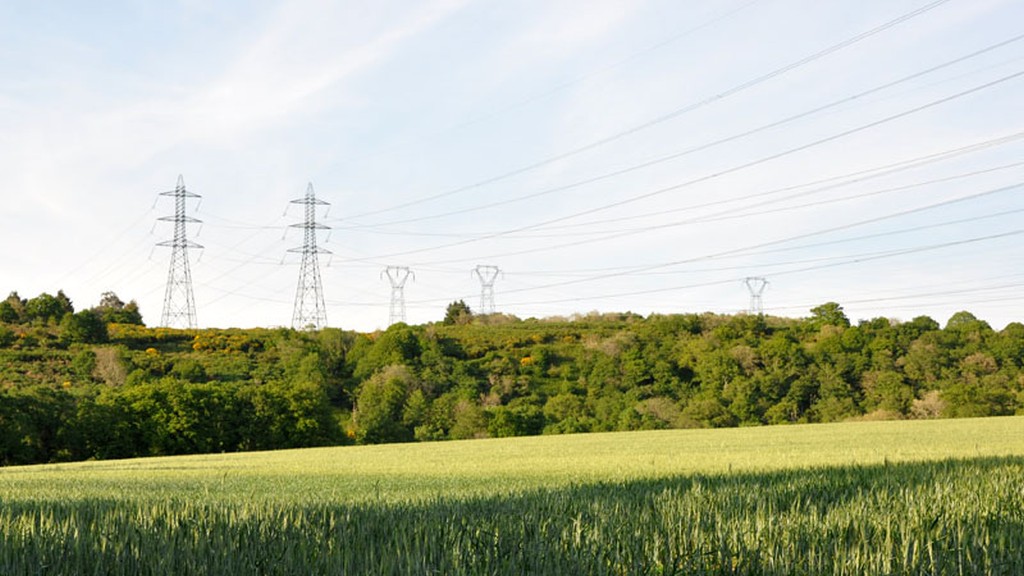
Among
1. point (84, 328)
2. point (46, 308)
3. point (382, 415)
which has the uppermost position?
point (46, 308)

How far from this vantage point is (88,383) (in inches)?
2874

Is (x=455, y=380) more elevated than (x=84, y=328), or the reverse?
(x=84, y=328)

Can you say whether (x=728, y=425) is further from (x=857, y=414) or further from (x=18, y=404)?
(x=18, y=404)

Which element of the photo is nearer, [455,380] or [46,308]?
[455,380]

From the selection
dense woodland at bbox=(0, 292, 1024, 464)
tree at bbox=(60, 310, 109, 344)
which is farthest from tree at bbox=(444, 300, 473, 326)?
tree at bbox=(60, 310, 109, 344)

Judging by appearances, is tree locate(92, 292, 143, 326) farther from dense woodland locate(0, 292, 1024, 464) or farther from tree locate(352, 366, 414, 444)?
tree locate(352, 366, 414, 444)

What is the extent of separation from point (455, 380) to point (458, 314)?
1403 inches

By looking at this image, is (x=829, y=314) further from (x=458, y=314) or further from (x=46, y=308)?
(x=46, y=308)

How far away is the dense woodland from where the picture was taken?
2323 inches

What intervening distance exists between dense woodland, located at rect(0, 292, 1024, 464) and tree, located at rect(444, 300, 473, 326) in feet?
64.8

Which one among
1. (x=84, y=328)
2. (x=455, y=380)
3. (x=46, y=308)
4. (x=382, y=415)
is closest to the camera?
(x=382, y=415)

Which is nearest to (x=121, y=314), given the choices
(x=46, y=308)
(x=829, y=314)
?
(x=46, y=308)

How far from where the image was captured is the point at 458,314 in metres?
116

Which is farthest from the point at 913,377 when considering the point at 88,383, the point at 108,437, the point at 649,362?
the point at 88,383
